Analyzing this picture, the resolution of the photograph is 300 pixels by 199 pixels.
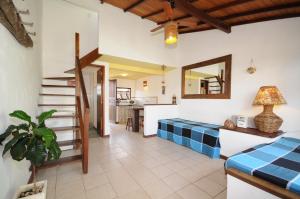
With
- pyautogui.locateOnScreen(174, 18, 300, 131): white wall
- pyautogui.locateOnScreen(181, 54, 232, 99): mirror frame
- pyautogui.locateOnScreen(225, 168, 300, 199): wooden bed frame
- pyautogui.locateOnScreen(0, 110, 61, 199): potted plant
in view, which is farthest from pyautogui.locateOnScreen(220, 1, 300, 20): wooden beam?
pyautogui.locateOnScreen(0, 110, 61, 199): potted plant

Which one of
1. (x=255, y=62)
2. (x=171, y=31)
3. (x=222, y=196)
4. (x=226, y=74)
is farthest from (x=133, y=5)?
(x=222, y=196)

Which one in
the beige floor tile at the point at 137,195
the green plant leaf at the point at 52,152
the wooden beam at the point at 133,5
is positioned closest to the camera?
the green plant leaf at the point at 52,152

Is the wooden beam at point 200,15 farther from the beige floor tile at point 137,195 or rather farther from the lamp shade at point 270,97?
the beige floor tile at point 137,195

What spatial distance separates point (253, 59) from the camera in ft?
9.89

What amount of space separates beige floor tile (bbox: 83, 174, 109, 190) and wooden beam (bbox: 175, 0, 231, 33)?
3104 millimetres

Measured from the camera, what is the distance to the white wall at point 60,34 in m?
3.93

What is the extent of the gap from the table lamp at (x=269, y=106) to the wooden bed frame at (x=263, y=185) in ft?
4.89

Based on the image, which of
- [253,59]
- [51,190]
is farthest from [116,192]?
[253,59]

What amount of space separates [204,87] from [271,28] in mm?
1845

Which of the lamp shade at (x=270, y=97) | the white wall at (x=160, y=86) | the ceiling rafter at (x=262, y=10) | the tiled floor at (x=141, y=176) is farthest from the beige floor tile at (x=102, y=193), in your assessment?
the ceiling rafter at (x=262, y=10)

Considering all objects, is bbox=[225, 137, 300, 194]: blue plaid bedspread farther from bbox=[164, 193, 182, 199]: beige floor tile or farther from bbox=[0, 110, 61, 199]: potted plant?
bbox=[0, 110, 61, 199]: potted plant

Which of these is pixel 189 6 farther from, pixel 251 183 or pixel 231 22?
pixel 251 183

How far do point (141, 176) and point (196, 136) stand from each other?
1.64 m

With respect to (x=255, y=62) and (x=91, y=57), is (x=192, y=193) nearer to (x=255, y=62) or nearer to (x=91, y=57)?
(x=255, y=62)
